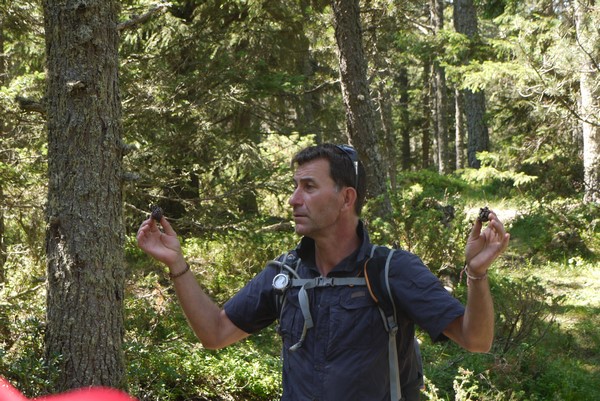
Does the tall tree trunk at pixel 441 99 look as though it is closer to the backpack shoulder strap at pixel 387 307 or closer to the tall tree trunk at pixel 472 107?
the tall tree trunk at pixel 472 107

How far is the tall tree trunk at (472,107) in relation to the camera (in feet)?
71.3

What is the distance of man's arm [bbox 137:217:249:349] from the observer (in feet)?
9.70

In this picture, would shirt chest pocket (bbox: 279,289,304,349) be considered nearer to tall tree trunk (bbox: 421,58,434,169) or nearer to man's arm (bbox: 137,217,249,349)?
man's arm (bbox: 137,217,249,349)

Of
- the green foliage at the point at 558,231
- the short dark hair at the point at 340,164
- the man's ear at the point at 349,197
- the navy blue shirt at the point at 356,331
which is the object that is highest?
the short dark hair at the point at 340,164

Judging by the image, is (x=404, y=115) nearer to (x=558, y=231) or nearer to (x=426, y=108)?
(x=426, y=108)

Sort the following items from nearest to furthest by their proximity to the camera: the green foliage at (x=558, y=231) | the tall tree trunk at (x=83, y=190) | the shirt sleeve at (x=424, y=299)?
the shirt sleeve at (x=424, y=299) → the tall tree trunk at (x=83, y=190) → the green foliage at (x=558, y=231)

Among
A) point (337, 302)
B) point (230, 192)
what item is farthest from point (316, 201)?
point (230, 192)

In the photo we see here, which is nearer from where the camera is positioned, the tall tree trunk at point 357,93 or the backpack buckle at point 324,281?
the backpack buckle at point 324,281

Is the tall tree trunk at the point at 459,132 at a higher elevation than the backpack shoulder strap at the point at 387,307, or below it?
higher

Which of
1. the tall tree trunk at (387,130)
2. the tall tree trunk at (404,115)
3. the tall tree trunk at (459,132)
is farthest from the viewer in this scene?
the tall tree trunk at (404,115)

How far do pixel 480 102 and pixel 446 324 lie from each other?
70.5 ft

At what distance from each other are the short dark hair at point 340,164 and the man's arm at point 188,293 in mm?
688

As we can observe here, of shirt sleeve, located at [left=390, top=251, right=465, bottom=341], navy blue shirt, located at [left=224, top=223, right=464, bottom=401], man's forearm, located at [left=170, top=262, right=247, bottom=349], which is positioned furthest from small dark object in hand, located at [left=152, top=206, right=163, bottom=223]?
shirt sleeve, located at [left=390, top=251, right=465, bottom=341]

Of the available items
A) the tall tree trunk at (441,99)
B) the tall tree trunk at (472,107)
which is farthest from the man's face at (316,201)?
the tall tree trunk at (441,99)
